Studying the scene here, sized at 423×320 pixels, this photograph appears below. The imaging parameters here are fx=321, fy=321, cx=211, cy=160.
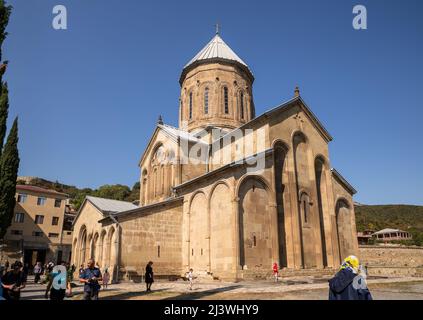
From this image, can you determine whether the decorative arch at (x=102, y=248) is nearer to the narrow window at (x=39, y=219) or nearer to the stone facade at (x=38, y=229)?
→ the stone facade at (x=38, y=229)

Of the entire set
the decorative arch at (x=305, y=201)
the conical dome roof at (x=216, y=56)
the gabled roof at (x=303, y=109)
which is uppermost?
the conical dome roof at (x=216, y=56)

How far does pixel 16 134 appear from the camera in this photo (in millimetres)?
21797

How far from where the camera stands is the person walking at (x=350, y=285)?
3.50m

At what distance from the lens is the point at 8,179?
2058 centimetres

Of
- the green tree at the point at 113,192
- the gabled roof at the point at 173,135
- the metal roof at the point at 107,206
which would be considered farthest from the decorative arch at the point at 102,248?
the green tree at the point at 113,192

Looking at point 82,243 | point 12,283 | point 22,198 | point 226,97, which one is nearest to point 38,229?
point 22,198

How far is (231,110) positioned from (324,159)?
27.8 feet

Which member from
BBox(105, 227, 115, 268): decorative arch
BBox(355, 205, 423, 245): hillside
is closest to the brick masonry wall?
BBox(105, 227, 115, 268): decorative arch

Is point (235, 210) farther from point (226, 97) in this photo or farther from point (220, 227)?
point (226, 97)

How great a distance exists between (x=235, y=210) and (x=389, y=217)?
229ft

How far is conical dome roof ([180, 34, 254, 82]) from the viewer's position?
1035 inches

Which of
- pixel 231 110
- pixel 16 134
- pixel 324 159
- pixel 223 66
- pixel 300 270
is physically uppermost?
pixel 223 66

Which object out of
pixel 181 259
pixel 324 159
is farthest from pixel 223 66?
pixel 181 259
